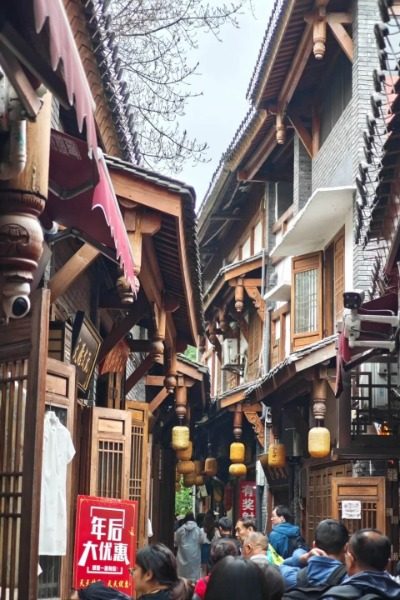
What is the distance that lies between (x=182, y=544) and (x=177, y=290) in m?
10.3

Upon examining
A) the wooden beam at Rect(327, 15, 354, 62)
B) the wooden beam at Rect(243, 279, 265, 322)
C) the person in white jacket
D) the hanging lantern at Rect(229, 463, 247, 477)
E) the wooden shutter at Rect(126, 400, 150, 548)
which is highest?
the wooden beam at Rect(327, 15, 354, 62)

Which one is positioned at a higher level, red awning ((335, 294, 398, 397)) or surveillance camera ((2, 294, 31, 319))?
red awning ((335, 294, 398, 397))

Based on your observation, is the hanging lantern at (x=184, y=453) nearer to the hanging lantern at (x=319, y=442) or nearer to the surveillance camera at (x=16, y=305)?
the hanging lantern at (x=319, y=442)

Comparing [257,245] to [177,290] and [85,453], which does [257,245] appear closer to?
[177,290]

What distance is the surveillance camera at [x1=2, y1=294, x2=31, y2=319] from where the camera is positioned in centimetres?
604

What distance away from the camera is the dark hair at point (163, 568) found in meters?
5.62

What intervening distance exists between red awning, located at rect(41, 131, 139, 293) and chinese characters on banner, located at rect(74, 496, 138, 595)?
228 cm

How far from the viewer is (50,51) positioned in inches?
182

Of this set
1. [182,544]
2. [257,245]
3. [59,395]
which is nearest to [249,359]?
[257,245]

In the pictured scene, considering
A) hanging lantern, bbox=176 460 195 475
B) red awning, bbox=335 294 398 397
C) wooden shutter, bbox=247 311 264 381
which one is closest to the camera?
red awning, bbox=335 294 398 397

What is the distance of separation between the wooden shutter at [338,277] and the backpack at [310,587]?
48.0ft

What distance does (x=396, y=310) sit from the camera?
12703 millimetres

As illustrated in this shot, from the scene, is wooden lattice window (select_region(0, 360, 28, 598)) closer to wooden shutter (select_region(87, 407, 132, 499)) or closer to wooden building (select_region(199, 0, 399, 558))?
wooden shutter (select_region(87, 407, 132, 499))

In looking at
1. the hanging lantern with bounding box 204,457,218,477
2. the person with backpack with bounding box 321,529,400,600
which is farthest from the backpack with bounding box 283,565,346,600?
the hanging lantern with bounding box 204,457,218,477
